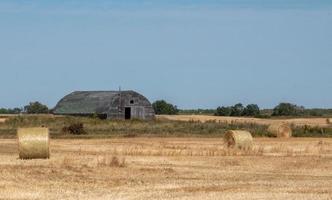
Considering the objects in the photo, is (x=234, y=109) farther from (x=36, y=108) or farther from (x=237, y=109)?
(x=36, y=108)

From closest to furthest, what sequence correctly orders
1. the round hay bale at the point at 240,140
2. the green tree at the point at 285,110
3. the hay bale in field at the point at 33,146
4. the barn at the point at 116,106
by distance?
the hay bale in field at the point at 33,146
the round hay bale at the point at 240,140
the barn at the point at 116,106
the green tree at the point at 285,110

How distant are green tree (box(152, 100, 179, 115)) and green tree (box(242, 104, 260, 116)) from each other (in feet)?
39.4

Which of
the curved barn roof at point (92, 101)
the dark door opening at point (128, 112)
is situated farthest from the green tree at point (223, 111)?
the dark door opening at point (128, 112)

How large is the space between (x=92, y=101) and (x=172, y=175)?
64.1 meters

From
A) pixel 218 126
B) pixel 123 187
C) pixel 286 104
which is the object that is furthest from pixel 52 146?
pixel 286 104

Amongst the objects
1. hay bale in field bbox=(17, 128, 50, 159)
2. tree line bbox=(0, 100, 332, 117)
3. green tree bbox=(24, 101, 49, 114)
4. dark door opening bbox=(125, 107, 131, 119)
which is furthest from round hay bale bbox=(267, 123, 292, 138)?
green tree bbox=(24, 101, 49, 114)

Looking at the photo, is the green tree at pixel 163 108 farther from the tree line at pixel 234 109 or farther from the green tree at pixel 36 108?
the green tree at pixel 36 108

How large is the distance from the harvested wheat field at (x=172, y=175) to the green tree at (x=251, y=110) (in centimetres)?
8386

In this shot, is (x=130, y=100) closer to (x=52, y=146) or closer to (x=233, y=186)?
(x=52, y=146)

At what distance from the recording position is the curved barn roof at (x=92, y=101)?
84000 mm

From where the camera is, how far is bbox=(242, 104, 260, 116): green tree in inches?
4691

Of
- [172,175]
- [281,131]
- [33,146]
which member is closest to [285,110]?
[281,131]

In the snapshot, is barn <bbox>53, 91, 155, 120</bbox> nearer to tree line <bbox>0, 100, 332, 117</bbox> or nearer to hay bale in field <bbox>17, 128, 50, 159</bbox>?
tree line <bbox>0, 100, 332, 117</bbox>

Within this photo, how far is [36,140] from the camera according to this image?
29797mm
